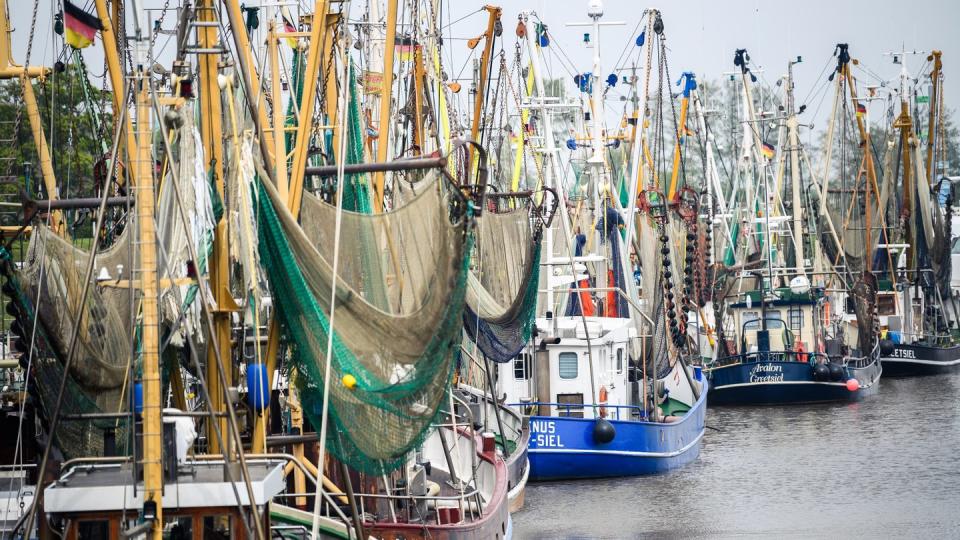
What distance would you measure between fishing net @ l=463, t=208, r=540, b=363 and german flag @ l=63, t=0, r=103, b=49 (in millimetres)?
7410

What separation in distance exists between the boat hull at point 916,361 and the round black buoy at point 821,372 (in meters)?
10.4

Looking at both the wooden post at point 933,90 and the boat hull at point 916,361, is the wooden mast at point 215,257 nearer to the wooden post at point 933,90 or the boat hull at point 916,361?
the boat hull at point 916,361

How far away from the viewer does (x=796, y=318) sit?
45.1 metres

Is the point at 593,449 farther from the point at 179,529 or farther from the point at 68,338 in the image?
the point at 179,529

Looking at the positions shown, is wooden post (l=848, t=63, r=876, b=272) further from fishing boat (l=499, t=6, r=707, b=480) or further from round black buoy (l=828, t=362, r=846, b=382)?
fishing boat (l=499, t=6, r=707, b=480)

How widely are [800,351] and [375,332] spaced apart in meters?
30.8

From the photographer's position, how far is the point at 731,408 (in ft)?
146

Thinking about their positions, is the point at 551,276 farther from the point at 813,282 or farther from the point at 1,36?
the point at 813,282

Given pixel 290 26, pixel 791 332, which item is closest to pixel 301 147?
pixel 290 26

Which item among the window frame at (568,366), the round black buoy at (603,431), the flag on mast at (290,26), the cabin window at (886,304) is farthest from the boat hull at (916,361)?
the flag on mast at (290,26)

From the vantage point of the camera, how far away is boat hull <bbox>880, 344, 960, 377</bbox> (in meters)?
52.8

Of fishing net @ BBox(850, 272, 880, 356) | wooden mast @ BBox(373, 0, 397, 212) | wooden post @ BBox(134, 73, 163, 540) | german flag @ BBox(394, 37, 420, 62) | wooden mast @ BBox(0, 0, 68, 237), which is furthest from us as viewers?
fishing net @ BBox(850, 272, 880, 356)

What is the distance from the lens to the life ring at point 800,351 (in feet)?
138

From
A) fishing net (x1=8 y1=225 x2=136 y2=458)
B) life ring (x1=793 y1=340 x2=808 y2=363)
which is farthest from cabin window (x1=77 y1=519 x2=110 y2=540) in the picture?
life ring (x1=793 y1=340 x2=808 y2=363)
